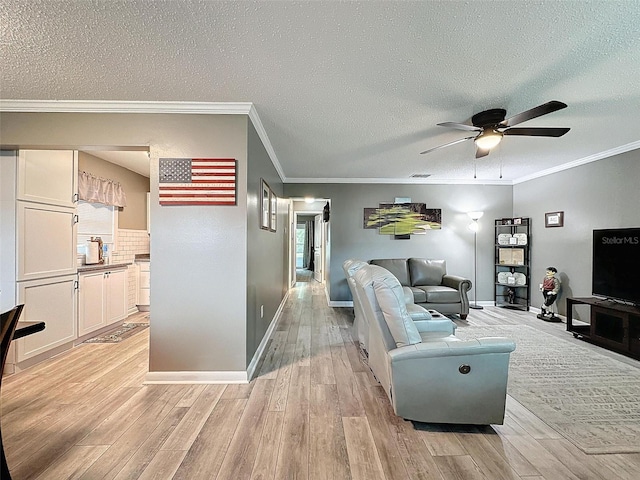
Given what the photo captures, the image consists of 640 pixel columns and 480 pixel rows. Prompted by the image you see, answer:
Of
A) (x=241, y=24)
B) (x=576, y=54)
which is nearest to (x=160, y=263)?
(x=241, y=24)

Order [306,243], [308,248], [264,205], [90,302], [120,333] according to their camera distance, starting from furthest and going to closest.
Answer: [306,243] < [308,248] < [120,333] < [90,302] < [264,205]

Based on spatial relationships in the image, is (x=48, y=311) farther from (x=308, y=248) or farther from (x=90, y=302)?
(x=308, y=248)

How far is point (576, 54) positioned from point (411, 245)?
4186 millimetres

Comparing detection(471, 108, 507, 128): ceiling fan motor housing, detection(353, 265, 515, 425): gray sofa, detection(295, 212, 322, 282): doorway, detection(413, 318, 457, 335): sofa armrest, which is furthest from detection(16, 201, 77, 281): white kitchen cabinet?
detection(295, 212, 322, 282): doorway

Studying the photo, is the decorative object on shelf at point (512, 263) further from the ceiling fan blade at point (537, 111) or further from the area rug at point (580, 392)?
the ceiling fan blade at point (537, 111)

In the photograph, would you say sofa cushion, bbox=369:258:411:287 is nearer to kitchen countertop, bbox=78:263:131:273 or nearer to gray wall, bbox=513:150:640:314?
gray wall, bbox=513:150:640:314

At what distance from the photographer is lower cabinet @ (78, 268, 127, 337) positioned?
3574mm

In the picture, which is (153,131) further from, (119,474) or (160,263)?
(119,474)

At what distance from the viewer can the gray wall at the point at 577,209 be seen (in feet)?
12.7

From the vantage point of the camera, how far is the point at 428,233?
5.90 metres

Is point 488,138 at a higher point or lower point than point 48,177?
higher

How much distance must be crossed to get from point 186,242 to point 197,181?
540mm

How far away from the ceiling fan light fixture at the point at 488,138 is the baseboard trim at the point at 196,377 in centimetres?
303

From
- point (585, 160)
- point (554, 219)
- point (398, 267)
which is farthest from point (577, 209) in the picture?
point (398, 267)
